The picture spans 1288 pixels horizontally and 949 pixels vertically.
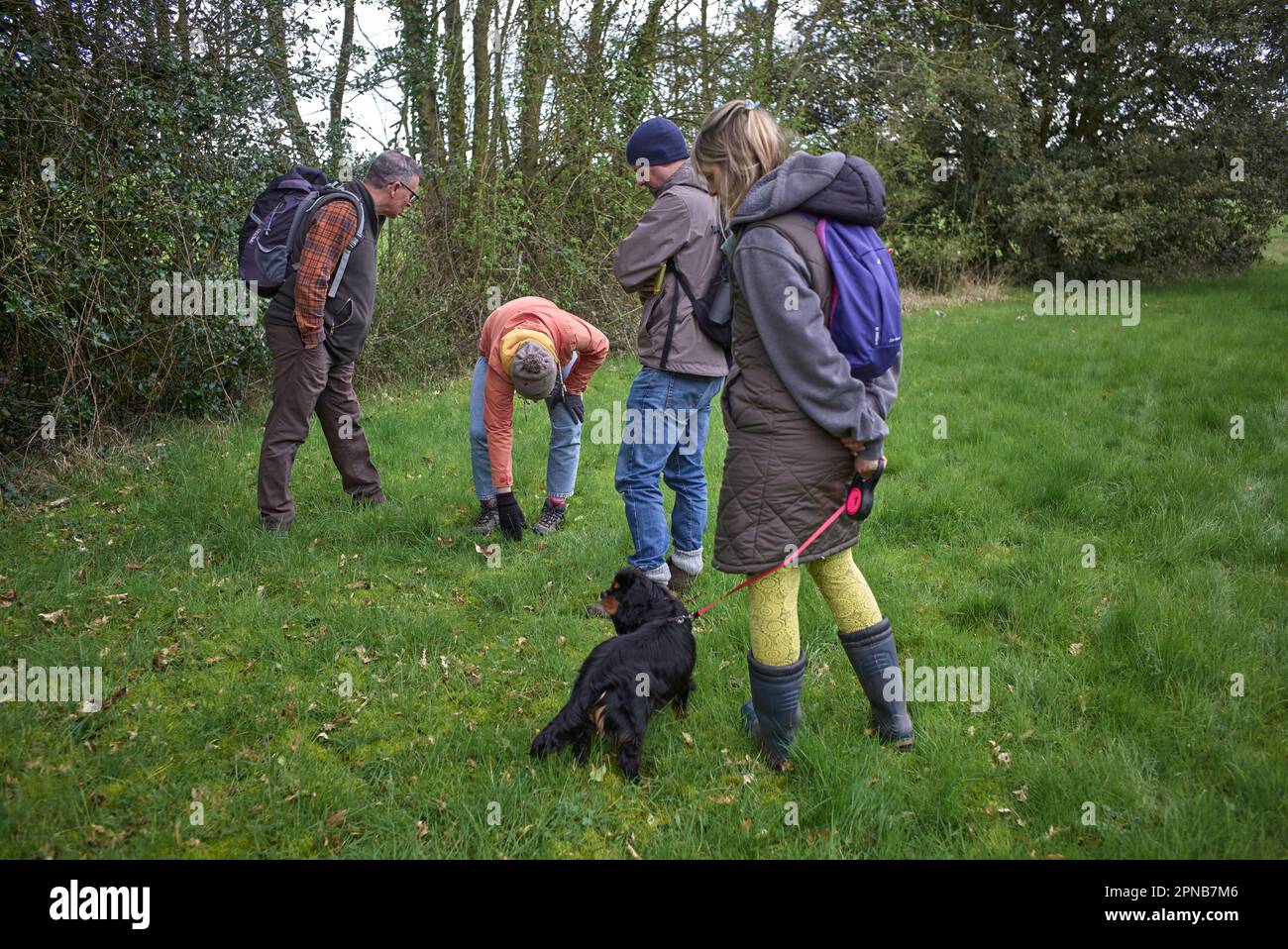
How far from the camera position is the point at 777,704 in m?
3.09

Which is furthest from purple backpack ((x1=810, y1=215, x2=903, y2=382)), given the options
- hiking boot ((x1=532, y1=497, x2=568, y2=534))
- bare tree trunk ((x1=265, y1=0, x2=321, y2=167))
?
bare tree trunk ((x1=265, y1=0, x2=321, y2=167))

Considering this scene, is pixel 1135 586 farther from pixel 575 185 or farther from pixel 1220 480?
pixel 575 185

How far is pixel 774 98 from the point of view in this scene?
11.7 m

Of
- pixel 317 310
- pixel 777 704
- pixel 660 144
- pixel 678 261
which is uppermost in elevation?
pixel 660 144

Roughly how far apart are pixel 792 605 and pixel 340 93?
8099 mm

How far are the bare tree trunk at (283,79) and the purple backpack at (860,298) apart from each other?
698 cm

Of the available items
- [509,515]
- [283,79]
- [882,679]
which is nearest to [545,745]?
[882,679]

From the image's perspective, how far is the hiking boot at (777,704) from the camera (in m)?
3.04

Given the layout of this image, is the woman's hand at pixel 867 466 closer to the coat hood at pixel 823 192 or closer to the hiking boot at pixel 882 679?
the hiking boot at pixel 882 679

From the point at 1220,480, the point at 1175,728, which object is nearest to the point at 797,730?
the point at 1175,728

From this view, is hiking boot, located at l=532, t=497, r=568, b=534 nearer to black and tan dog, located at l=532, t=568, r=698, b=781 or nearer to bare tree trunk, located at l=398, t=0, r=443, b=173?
black and tan dog, located at l=532, t=568, r=698, b=781

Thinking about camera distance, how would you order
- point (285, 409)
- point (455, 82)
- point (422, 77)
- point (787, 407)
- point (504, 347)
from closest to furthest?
point (787, 407)
point (504, 347)
point (285, 409)
point (422, 77)
point (455, 82)

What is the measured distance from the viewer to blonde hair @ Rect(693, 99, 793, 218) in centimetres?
289

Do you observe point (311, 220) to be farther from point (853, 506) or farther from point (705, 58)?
point (705, 58)
